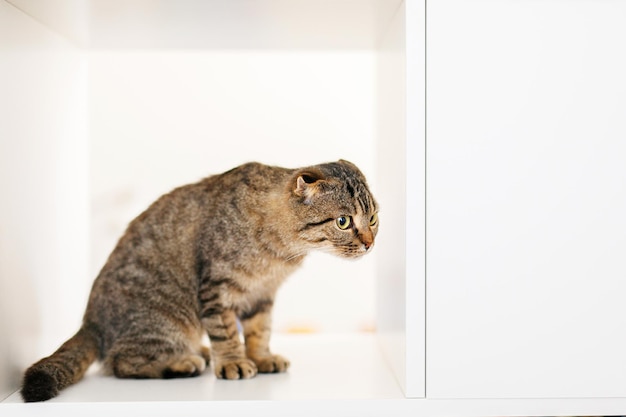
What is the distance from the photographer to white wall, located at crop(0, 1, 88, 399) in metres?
1.22

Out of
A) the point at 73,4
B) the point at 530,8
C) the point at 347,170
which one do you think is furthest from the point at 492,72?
the point at 73,4

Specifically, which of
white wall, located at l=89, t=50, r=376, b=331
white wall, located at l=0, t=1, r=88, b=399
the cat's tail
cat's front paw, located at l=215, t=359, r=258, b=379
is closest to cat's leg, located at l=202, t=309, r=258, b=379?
cat's front paw, located at l=215, t=359, r=258, b=379

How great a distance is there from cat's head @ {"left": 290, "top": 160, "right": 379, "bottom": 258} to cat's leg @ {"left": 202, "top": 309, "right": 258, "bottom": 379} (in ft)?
0.74

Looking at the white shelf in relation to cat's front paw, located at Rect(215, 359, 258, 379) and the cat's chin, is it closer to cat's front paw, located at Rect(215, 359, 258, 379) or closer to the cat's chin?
cat's front paw, located at Rect(215, 359, 258, 379)

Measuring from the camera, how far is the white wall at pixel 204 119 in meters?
2.06

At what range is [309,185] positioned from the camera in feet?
4.16

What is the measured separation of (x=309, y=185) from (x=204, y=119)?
881 millimetres

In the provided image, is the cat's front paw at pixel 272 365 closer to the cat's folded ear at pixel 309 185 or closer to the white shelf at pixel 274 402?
the white shelf at pixel 274 402

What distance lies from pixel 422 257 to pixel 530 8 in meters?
0.41

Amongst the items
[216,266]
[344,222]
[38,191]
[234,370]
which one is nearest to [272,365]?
[234,370]

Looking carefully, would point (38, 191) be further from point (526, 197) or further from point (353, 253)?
point (526, 197)

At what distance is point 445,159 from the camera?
43.0 inches

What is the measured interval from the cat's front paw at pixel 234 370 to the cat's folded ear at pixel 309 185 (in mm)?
322

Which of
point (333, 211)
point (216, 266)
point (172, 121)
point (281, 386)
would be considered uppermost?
point (172, 121)
